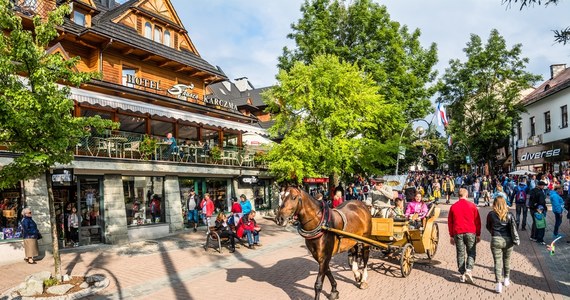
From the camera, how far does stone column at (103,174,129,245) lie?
16.3 meters

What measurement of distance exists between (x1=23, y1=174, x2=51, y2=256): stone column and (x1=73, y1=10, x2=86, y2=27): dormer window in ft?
32.7

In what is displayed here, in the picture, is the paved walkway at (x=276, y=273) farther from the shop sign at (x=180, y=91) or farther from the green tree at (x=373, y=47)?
the green tree at (x=373, y=47)

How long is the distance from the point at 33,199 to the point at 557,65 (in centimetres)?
4765

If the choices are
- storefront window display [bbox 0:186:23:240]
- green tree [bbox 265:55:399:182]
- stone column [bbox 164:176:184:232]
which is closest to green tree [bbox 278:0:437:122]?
green tree [bbox 265:55:399:182]

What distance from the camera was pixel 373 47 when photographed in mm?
27562

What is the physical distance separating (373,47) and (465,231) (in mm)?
20869

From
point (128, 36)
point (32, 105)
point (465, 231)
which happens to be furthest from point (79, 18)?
point (465, 231)

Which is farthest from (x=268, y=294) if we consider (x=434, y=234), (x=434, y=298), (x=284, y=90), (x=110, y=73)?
(x=110, y=73)

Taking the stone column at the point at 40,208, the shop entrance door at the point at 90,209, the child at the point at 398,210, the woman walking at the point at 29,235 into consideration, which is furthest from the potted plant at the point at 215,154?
the child at the point at 398,210

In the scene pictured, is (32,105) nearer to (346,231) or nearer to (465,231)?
(346,231)

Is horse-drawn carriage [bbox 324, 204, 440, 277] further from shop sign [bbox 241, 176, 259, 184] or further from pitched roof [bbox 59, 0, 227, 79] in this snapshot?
pitched roof [bbox 59, 0, 227, 79]

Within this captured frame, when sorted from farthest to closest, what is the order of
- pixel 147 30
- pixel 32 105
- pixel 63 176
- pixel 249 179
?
pixel 147 30 < pixel 249 179 < pixel 63 176 < pixel 32 105

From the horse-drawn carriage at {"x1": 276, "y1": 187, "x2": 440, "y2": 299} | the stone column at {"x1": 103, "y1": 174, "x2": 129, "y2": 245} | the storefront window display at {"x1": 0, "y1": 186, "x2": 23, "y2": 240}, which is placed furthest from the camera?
the stone column at {"x1": 103, "y1": 174, "x2": 129, "y2": 245}

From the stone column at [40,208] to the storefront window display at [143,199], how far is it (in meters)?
3.70
